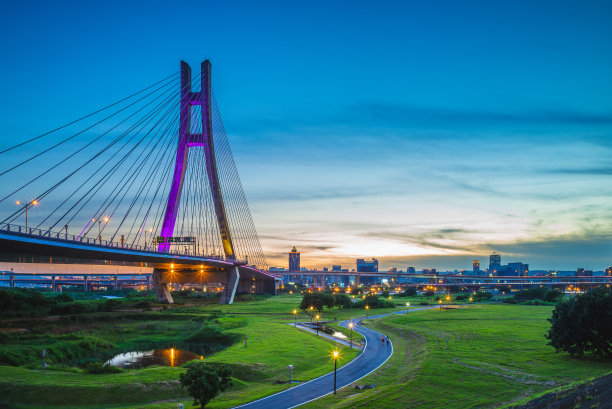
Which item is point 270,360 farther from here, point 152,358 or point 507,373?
point 507,373

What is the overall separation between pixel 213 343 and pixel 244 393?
29344 millimetres

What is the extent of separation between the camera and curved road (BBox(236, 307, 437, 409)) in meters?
33.2

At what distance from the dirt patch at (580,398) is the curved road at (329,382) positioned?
46.2ft

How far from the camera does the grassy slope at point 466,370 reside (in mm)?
34000

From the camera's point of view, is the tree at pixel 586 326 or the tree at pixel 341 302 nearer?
the tree at pixel 586 326

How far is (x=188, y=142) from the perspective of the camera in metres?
89.3

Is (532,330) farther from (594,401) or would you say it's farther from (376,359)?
(594,401)

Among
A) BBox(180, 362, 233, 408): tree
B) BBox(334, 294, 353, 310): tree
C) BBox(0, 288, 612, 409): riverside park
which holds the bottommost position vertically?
BBox(334, 294, 353, 310): tree

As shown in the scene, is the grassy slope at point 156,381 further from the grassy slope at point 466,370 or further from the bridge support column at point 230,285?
the bridge support column at point 230,285

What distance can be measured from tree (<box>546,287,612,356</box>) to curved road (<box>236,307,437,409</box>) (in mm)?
18374

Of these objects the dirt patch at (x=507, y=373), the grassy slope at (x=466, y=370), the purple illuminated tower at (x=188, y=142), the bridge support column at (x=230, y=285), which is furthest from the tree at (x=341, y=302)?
the dirt patch at (x=507, y=373)

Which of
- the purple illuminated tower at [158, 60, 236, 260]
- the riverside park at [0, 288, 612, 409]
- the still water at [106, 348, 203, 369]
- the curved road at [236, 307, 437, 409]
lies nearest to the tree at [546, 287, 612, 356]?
the riverside park at [0, 288, 612, 409]

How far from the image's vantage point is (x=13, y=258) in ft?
184

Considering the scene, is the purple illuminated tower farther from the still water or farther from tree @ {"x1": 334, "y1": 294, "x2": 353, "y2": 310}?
tree @ {"x1": 334, "y1": 294, "x2": 353, "y2": 310}
